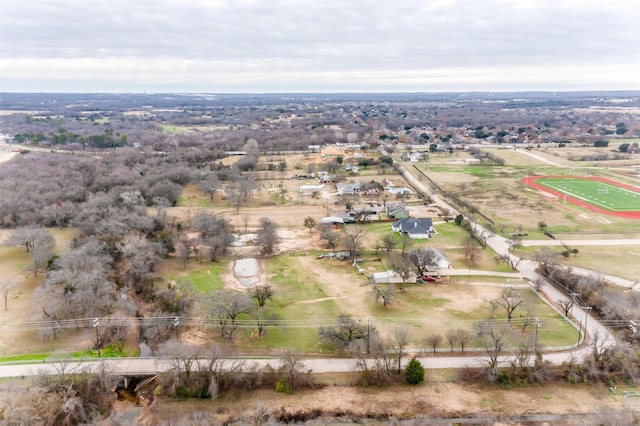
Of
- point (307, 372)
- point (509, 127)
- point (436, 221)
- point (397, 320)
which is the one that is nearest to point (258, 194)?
point (436, 221)

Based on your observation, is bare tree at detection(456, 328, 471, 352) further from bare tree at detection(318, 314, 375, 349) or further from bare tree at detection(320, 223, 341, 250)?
bare tree at detection(320, 223, 341, 250)

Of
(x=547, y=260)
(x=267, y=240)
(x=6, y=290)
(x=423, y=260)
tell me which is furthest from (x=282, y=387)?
(x=547, y=260)

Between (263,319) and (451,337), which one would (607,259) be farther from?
(263,319)

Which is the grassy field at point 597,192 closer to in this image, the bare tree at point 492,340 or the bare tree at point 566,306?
the bare tree at point 566,306

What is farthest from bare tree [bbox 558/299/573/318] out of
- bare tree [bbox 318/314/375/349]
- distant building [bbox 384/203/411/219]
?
distant building [bbox 384/203/411/219]

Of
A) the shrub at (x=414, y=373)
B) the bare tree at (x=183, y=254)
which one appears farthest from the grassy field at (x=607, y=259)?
the bare tree at (x=183, y=254)

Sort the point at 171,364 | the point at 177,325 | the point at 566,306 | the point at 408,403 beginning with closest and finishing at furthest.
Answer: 1. the point at 408,403
2. the point at 171,364
3. the point at 177,325
4. the point at 566,306
